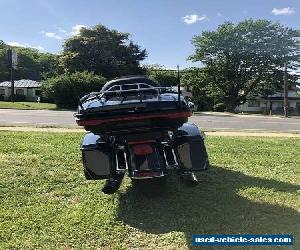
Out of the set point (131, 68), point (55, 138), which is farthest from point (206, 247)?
point (131, 68)

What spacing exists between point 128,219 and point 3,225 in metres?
1.39

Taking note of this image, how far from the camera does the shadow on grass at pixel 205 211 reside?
532 cm

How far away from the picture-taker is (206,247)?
188 inches

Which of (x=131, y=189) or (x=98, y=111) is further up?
(x=98, y=111)

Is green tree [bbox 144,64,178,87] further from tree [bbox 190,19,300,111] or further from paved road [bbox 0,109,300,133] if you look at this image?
tree [bbox 190,19,300,111]

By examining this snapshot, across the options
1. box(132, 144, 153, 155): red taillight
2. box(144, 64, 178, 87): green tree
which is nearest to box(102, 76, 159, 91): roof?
box(132, 144, 153, 155): red taillight

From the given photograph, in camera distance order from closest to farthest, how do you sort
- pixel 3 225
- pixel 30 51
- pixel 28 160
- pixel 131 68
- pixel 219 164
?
pixel 3 225, pixel 28 160, pixel 219 164, pixel 131 68, pixel 30 51

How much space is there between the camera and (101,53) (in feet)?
166

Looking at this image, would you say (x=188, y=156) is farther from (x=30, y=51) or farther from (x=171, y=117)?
(x=30, y=51)

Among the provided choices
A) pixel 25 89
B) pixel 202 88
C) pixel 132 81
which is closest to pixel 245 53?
pixel 202 88

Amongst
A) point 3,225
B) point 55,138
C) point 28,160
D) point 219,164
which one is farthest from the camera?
point 55,138

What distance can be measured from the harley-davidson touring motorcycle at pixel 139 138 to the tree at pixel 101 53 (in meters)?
43.8

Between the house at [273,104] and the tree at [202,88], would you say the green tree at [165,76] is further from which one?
the house at [273,104]

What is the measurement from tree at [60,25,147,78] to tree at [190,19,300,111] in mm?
8718
